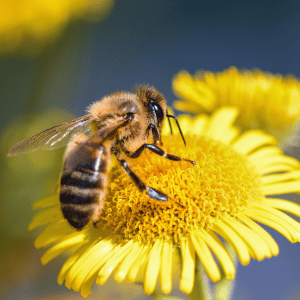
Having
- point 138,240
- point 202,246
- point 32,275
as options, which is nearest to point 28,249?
point 32,275

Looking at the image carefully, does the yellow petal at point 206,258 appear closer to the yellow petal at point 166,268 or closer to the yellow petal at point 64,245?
the yellow petal at point 166,268

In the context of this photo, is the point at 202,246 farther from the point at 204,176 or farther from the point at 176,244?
the point at 204,176

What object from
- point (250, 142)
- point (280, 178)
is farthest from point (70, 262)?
point (250, 142)

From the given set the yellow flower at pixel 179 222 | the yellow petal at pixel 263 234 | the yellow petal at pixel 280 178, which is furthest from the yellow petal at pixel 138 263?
the yellow petal at pixel 280 178

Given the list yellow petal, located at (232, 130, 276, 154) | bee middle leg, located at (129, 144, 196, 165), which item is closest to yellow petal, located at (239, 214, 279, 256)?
bee middle leg, located at (129, 144, 196, 165)

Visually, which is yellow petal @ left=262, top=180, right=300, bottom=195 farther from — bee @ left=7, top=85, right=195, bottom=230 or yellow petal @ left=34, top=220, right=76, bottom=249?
yellow petal @ left=34, top=220, right=76, bottom=249
